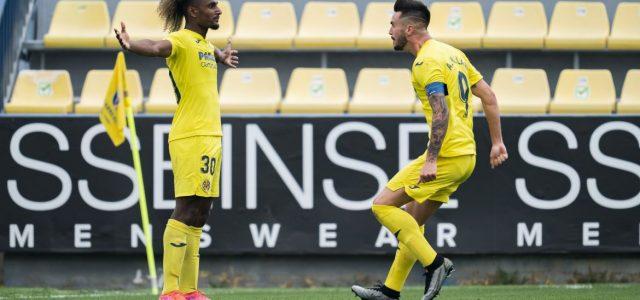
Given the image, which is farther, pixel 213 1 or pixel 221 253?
pixel 221 253

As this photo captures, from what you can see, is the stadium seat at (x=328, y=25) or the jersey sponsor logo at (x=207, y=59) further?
the stadium seat at (x=328, y=25)

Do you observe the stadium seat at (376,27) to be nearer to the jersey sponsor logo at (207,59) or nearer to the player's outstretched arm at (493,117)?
the player's outstretched arm at (493,117)

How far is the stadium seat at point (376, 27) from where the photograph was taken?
1240cm

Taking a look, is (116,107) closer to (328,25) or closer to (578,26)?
(328,25)

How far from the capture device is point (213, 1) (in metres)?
6.64

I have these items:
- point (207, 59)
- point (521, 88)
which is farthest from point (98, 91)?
point (207, 59)

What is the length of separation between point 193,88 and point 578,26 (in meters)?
7.14

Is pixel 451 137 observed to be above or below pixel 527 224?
above

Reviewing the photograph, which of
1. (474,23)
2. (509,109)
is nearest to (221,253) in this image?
(509,109)

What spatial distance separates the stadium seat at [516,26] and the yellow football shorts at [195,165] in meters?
6.38

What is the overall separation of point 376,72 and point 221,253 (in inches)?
119

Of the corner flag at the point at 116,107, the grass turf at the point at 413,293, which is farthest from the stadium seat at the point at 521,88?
the corner flag at the point at 116,107

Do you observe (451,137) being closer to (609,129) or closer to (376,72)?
(609,129)

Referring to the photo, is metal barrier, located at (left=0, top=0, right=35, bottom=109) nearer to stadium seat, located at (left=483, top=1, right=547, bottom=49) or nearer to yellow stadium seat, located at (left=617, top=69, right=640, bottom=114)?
stadium seat, located at (left=483, top=1, right=547, bottom=49)
